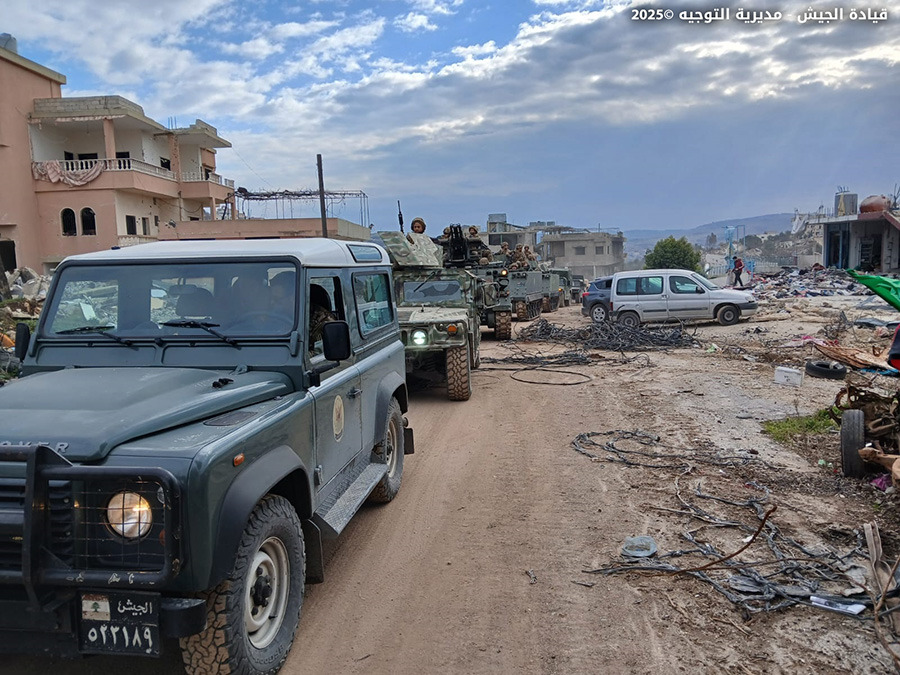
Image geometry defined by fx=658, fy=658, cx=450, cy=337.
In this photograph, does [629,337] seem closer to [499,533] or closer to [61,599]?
[499,533]

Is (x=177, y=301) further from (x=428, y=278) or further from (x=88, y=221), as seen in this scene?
(x=88, y=221)

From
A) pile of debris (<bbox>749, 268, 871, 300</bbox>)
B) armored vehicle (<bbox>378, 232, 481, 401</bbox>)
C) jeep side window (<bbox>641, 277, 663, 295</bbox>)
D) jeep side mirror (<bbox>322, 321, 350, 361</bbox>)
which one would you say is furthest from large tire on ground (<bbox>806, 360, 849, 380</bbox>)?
pile of debris (<bbox>749, 268, 871, 300</bbox>)

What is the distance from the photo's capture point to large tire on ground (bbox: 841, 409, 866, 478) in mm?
5367

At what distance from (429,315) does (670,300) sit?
9444 millimetres

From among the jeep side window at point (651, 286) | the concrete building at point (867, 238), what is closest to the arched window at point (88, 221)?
the jeep side window at point (651, 286)

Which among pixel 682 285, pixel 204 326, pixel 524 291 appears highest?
pixel 204 326

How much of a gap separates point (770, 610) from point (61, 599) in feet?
11.1

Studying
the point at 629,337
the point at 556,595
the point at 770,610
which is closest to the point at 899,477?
the point at 770,610

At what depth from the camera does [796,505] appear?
5.01 m

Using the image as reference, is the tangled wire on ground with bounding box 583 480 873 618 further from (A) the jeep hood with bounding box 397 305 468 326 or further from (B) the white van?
(B) the white van

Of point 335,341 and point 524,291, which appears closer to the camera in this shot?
point 335,341

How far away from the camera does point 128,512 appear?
2381mm

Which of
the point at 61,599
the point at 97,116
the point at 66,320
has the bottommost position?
the point at 61,599

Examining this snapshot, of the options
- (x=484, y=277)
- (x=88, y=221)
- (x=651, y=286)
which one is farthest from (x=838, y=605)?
(x=88, y=221)
